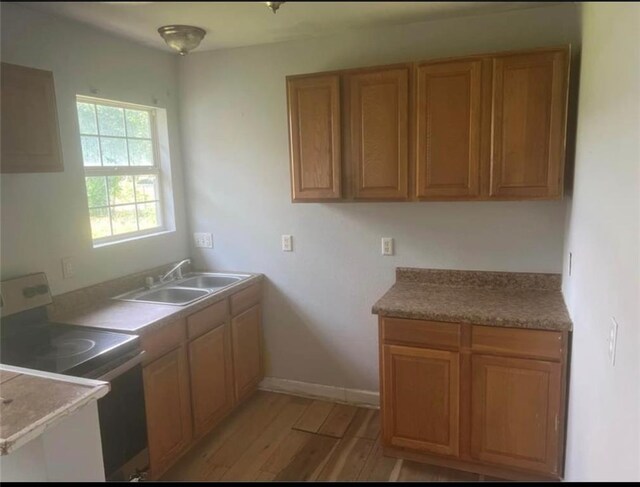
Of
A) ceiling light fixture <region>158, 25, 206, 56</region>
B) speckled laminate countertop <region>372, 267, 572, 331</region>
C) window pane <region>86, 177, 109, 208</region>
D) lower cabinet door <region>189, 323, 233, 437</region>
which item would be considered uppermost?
ceiling light fixture <region>158, 25, 206, 56</region>

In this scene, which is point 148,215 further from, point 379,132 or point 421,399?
point 421,399

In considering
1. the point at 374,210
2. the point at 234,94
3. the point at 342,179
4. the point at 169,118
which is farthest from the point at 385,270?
the point at 169,118

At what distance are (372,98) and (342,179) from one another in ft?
1.50

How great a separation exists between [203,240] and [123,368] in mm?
1460

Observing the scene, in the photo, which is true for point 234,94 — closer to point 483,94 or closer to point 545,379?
point 483,94

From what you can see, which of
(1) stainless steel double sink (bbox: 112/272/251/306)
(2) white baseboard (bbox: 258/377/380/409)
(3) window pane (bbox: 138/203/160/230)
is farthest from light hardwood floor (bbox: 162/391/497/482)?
(3) window pane (bbox: 138/203/160/230)

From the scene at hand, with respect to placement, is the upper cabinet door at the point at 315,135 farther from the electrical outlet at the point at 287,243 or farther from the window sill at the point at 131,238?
the window sill at the point at 131,238

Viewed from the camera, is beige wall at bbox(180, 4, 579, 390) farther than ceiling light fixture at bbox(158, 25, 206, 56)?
Yes

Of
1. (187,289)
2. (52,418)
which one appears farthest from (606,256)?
(187,289)

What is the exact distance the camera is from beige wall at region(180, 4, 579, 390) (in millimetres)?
2539

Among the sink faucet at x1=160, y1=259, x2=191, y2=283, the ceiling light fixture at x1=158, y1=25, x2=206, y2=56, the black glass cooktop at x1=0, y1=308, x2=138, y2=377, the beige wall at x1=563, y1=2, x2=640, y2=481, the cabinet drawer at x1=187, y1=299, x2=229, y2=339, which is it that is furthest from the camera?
the sink faucet at x1=160, y1=259, x2=191, y2=283

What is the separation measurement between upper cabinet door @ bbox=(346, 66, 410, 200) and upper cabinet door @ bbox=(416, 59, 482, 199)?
9cm

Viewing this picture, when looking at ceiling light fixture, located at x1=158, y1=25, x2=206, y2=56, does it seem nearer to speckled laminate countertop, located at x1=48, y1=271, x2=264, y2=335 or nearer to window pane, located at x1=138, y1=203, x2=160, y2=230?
speckled laminate countertop, located at x1=48, y1=271, x2=264, y2=335

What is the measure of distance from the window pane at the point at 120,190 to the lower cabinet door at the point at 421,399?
1.83 metres
